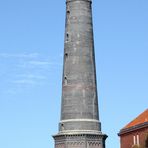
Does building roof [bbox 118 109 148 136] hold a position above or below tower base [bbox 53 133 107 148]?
above

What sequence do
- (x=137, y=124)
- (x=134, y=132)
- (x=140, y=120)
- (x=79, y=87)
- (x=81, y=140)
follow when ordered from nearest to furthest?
(x=81, y=140)
(x=79, y=87)
(x=137, y=124)
(x=134, y=132)
(x=140, y=120)

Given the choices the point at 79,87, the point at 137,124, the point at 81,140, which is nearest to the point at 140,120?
the point at 137,124

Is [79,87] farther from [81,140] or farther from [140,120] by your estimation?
[140,120]

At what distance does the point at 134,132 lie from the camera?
67438 mm

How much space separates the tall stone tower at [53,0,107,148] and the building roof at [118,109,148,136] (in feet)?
69.7

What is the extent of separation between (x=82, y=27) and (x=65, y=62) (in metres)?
3.62

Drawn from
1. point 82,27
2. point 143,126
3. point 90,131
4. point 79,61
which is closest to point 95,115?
point 90,131

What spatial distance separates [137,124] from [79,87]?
24296 millimetres

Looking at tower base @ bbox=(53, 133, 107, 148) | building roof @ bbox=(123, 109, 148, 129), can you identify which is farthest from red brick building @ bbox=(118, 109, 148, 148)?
tower base @ bbox=(53, 133, 107, 148)

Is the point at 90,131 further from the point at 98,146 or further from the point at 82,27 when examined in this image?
the point at 82,27

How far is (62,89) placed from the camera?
45.3m

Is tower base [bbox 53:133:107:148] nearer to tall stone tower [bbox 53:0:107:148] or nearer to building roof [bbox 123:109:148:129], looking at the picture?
tall stone tower [bbox 53:0:107:148]

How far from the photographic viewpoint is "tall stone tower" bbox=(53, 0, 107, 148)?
4384 centimetres

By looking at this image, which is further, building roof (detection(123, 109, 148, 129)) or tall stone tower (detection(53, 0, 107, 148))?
building roof (detection(123, 109, 148, 129))
